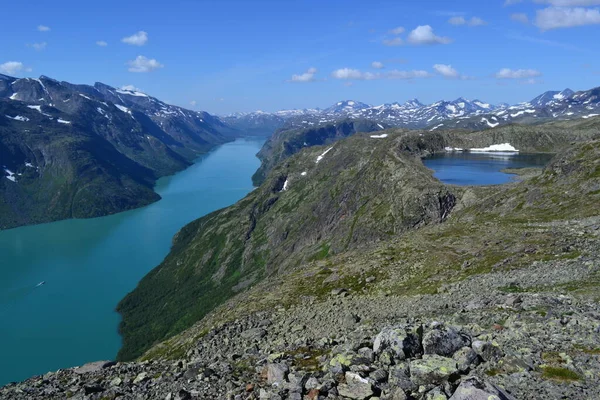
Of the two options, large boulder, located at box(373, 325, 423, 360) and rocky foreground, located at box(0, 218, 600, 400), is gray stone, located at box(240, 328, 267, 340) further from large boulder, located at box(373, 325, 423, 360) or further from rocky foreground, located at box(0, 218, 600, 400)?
large boulder, located at box(373, 325, 423, 360)

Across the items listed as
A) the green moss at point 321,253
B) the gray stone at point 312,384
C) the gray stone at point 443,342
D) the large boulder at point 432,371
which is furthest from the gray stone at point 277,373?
the green moss at point 321,253

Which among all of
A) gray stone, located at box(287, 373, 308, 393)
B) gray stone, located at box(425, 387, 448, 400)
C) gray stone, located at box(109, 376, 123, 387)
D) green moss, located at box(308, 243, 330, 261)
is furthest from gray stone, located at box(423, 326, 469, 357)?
green moss, located at box(308, 243, 330, 261)

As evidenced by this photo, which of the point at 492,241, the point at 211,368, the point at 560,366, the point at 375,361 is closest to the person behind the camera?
the point at 560,366

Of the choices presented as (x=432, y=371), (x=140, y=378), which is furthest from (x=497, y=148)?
(x=140, y=378)

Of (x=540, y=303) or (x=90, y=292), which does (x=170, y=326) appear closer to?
(x=90, y=292)

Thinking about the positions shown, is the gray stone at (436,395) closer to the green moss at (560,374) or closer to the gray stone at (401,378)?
the gray stone at (401,378)

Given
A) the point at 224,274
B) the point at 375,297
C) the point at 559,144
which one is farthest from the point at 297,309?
the point at 559,144
